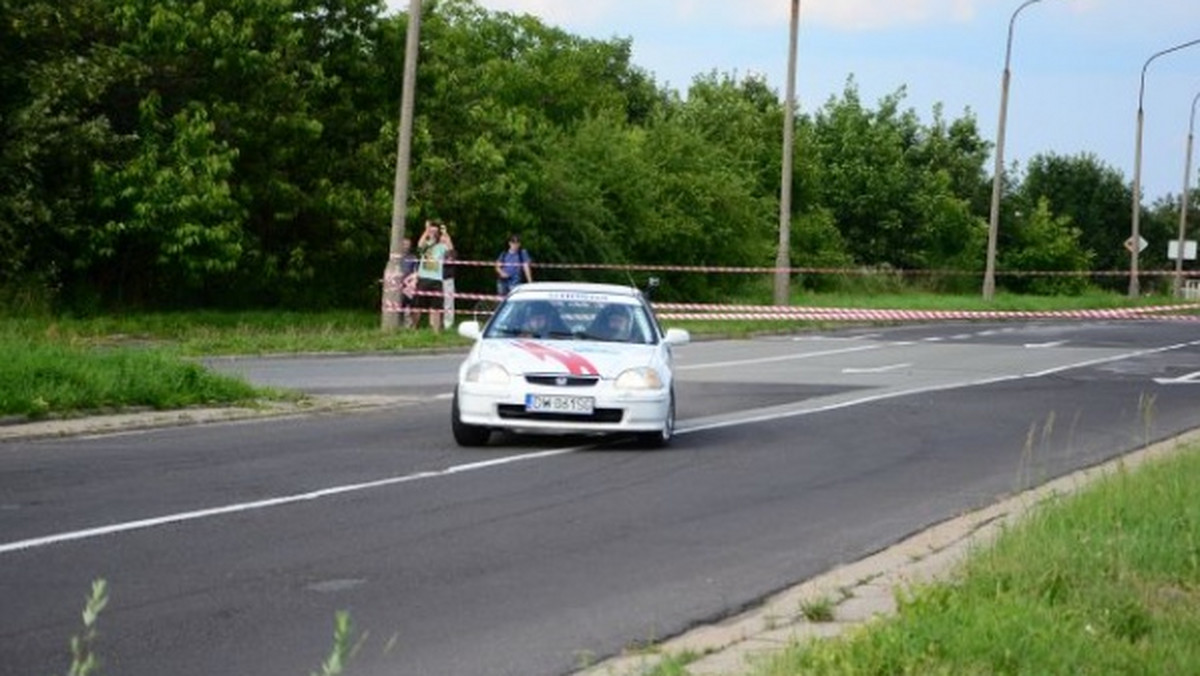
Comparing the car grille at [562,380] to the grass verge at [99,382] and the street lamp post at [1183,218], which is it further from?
the street lamp post at [1183,218]

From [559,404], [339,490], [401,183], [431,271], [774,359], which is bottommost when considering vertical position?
[774,359]

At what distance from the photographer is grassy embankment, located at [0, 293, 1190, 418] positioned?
62.2ft

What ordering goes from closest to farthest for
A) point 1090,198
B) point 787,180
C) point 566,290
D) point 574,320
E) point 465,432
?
point 465,432 → point 574,320 → point 566,290 → point 787,180 → point 1090,198

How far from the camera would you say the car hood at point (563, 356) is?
17391 millimetres

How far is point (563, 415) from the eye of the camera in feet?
56.7

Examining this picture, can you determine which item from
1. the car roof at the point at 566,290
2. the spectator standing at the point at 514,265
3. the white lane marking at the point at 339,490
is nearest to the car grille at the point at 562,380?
the white lane marking at the point at 339,490

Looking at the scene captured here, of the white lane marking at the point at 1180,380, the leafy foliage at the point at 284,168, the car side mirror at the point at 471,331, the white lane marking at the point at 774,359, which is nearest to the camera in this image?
the car side mirror at the point at 471,331

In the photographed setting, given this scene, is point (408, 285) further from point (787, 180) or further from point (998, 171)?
point (998, 171)

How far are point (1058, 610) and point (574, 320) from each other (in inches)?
405

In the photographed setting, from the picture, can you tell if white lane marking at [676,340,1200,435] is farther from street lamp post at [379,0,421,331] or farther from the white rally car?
street lamp post at [379,0,421,331]

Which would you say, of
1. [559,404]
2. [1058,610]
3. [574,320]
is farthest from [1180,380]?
[1058,610]

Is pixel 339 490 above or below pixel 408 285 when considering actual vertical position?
below

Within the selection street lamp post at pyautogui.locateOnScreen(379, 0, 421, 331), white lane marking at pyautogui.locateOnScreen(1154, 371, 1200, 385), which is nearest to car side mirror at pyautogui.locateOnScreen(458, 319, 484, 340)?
white lane marking at pyautogui.locateOnScreen(1154, 371, 1200, 385)

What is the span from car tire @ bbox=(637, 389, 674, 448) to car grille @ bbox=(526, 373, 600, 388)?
29.9 inches
